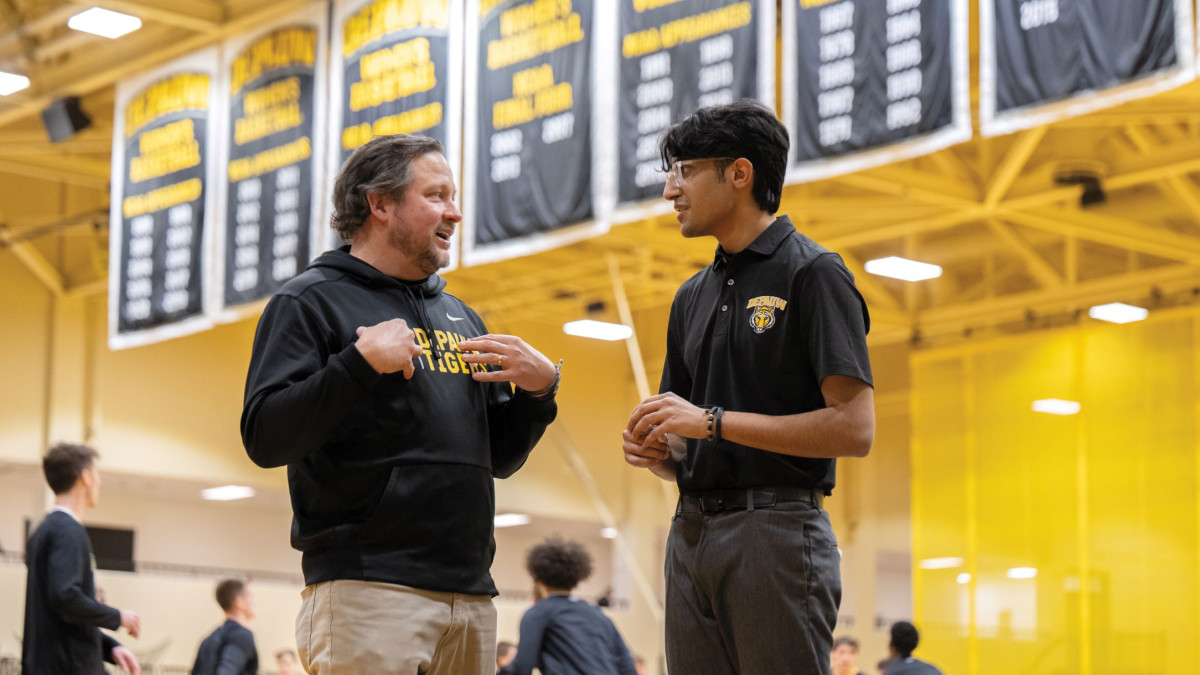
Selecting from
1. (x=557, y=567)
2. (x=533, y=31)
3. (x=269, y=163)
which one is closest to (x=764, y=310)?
(x=557, y=567)

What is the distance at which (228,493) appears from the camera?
24.1 metres

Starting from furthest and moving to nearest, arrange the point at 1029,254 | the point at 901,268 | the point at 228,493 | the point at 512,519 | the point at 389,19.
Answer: the point at 512,519 < the point at 228,493 < the point at 1029,254 < the point at 901,268 < the point at 389,19

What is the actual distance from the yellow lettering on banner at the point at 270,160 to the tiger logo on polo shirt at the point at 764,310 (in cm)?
1090

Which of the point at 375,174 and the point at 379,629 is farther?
the point at 375,174

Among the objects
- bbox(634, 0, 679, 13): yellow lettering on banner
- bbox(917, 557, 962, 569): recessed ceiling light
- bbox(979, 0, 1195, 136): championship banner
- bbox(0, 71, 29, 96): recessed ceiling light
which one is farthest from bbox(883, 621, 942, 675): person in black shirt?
bbox(917, 557, 962, 569): recessed ceiling light

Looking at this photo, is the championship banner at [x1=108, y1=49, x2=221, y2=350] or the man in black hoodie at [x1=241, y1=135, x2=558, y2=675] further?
the championship banner at [x1=108, y1=49, x2=221, y2=350]

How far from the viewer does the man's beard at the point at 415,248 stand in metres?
3.89

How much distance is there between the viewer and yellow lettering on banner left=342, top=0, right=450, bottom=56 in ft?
44.2

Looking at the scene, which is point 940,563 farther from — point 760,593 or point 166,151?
point 760,593

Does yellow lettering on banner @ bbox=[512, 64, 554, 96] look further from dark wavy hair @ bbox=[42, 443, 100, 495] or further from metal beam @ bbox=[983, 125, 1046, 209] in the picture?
dark wavy hair @ bbox=[42, 443, 100, 495]

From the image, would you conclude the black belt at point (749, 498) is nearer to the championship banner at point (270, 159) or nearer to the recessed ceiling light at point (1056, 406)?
the championship banner at point (270, 159)

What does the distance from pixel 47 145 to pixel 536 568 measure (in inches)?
520

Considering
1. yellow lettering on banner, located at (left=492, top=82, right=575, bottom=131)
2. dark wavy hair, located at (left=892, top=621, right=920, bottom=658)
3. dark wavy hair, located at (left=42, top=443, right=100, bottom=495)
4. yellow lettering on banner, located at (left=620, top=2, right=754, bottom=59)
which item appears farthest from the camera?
yellow lettering on banner, located at (left=492, top=82, right=575, bottom=131)

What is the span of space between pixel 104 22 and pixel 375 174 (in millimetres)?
11508
